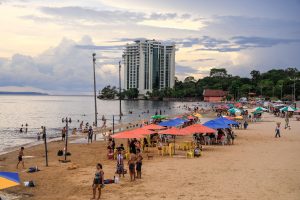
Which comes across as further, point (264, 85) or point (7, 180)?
point (264, 85)

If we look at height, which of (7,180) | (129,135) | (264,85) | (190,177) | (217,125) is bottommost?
(190,177)

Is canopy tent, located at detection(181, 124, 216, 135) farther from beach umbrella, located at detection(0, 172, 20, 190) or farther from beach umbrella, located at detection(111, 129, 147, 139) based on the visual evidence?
beach umbrella, located at detection(0, 172, 20, 190)

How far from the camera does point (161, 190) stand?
14445mm

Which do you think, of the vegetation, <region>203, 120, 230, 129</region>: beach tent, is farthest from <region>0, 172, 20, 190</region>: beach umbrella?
the vegetation

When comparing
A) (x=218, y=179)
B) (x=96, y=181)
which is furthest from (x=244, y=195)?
(x=96, y=181)

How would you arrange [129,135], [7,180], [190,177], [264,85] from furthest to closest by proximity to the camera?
[264,85] < [129,135] < [190,177] < [7,180]

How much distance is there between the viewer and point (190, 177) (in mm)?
16562

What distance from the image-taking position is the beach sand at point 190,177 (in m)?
14.0

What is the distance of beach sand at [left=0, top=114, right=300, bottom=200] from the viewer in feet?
45.8

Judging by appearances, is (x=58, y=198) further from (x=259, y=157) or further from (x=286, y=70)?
(x=286, y=70)

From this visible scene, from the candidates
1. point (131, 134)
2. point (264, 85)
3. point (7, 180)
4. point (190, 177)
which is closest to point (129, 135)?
point (131, 134)

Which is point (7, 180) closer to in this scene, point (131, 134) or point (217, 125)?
point (131, 134)

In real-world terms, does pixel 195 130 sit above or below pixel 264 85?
below

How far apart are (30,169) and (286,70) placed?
606 feet
